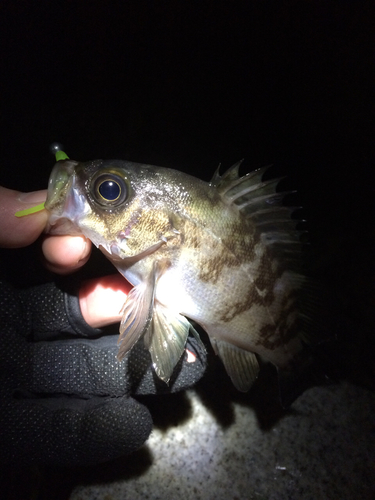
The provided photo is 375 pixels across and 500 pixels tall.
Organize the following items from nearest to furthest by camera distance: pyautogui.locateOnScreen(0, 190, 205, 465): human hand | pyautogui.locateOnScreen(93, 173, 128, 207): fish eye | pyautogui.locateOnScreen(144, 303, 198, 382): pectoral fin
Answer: pyautogui.locateOnScreen(93, 173, 128, 207): fish eye → pyautogui.locateOnScreen(144, 303, 198, 382): pectoral fin → pyautogui.locateOnScreen(0, 190, 205, 465): human hand

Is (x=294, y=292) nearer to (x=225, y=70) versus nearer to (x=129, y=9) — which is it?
(x=225, y=70)

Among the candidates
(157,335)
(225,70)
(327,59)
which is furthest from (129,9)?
(157,335)

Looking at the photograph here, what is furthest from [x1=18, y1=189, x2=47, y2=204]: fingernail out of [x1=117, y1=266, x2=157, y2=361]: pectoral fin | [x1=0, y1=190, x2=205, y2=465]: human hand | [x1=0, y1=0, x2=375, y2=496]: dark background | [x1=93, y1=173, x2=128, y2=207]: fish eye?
[x1=0, y1=0, x2=375, y2=496]: dark background

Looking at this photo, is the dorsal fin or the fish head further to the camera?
the dorsal fin

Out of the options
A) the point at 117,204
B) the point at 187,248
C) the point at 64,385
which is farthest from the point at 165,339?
the point at 64,385

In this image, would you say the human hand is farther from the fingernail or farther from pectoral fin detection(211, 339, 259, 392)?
pectoral fin detection(211, 339, 259, 392)

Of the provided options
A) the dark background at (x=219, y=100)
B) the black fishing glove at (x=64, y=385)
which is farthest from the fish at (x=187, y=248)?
the dark background at (x=219, y=100)
